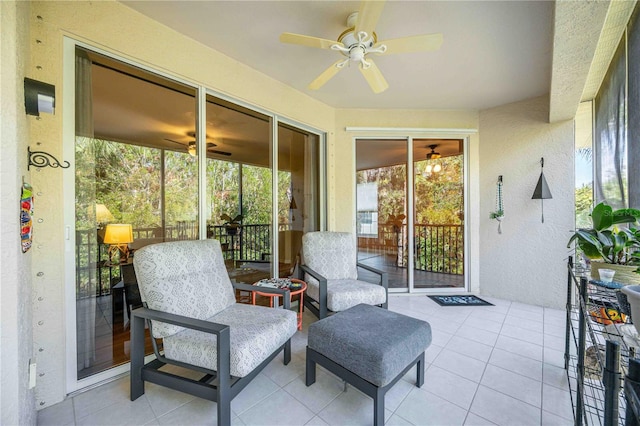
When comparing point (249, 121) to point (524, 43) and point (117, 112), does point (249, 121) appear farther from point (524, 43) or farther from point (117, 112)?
point (524, 43)

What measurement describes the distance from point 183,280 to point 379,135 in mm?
3136

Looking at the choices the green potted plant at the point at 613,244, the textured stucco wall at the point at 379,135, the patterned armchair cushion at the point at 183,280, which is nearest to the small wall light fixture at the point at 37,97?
the patterned armchair cushion at the point at 183,280

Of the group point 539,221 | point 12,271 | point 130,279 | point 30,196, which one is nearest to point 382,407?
point 12,271

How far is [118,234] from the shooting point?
227cm

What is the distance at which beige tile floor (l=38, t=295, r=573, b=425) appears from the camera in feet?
5.01

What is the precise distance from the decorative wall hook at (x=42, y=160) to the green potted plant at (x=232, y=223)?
135cm

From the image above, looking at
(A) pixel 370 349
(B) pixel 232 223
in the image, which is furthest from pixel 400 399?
(B) pixel 232 223

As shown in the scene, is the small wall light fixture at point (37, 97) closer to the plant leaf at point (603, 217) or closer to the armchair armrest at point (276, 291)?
the armchair armrest at point (276, 291)

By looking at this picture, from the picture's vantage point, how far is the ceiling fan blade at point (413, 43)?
171 centimetres

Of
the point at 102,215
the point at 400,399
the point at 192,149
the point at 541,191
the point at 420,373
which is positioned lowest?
the point at 400,399

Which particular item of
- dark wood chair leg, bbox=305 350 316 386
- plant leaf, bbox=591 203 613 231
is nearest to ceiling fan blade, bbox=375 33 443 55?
plant leaf, bbox=591 203 613 231

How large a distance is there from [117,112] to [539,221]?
5.02 m

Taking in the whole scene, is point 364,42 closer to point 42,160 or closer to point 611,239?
point 611,239

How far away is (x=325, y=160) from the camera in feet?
12.5
